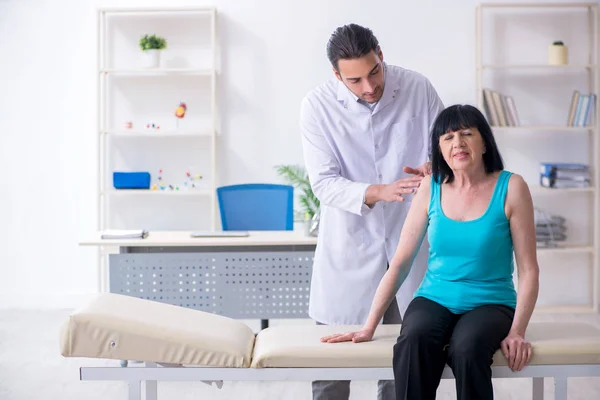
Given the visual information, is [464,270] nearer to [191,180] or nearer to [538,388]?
[538,388]

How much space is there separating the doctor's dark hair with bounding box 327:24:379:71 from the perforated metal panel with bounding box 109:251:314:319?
1671 mm

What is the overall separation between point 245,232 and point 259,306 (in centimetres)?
38

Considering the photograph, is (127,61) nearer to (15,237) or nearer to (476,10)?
(15,237)

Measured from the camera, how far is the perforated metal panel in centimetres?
372

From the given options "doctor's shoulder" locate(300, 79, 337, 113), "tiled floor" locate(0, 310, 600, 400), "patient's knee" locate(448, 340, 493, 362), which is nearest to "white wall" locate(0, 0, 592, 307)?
"tiled floor" locate(0, 310, 600, 400)

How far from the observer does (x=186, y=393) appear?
3342mm

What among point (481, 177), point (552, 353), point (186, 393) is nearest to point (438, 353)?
point (552, 353)

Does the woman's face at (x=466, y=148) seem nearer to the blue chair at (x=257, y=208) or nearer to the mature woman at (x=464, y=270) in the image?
the mature woman at (x=464, y=270)

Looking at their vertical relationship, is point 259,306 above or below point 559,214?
below

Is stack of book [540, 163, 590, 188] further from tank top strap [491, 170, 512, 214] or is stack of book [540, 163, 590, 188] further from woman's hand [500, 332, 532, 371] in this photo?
woman's hand [500, 332, 532, 371]

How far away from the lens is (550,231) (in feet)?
16.6

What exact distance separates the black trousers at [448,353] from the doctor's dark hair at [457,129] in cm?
39

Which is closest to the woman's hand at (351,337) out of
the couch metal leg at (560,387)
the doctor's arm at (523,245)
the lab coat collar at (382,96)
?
the doctor's arm at (523,245)

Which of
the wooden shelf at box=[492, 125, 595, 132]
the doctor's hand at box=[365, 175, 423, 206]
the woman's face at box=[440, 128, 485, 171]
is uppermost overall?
the wooden shelf at box=[492, 125, 595, 132]
